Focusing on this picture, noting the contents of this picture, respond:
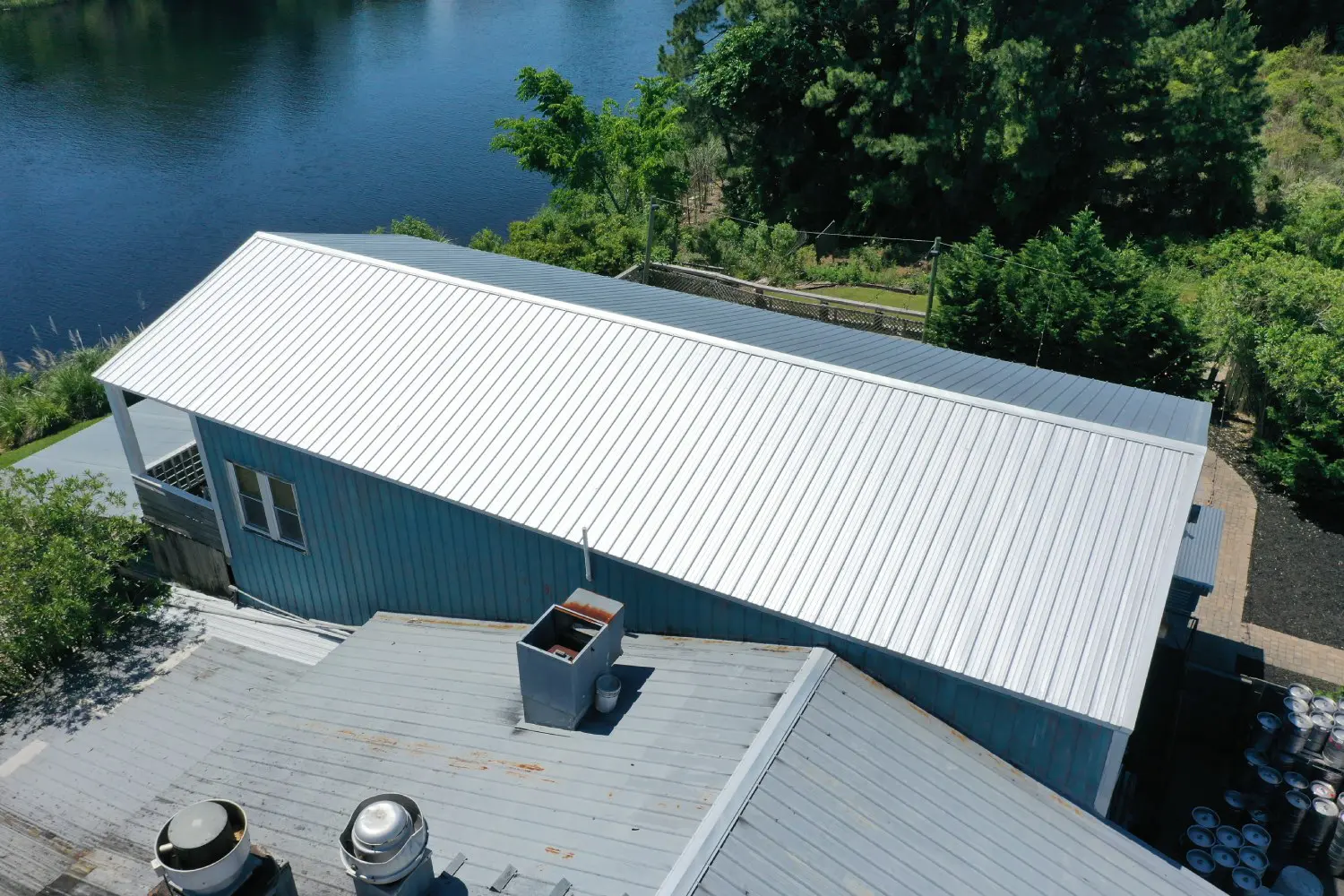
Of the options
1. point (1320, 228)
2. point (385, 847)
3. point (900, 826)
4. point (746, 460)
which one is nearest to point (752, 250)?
point (1320, 228)

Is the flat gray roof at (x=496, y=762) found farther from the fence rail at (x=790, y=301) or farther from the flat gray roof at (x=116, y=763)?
the fence rail at (x=790, y=301)

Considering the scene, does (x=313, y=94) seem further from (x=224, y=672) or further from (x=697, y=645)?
(x=697, y=645)

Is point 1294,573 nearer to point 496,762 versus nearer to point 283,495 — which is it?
point 496,762

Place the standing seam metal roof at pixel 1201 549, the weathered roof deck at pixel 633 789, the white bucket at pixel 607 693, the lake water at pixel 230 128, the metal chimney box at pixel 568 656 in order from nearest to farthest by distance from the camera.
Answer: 1. the weathered roof deck at pixel 633 789
2. the metal chimney box at pixel 568 656
3. the white bucket at pixel 607 693
4. the standing seam metal roof at pixel 1201 549
5. the lake water at pixel 230 128

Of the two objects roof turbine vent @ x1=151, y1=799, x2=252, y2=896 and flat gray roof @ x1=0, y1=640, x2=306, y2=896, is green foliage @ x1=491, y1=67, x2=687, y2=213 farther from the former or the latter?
roof turbine vent @ x1=151, y1=799, x2=252, y2=896

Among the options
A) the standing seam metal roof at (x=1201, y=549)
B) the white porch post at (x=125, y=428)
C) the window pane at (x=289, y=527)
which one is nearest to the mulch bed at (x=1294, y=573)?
the standing seam metal roof at (x=1201, y=549)
